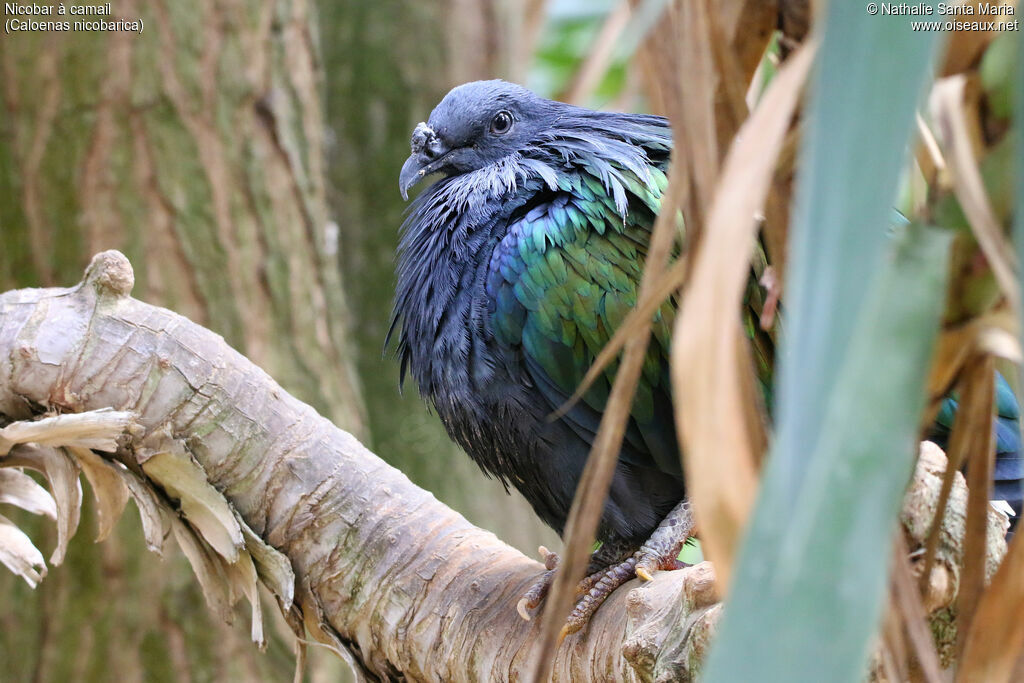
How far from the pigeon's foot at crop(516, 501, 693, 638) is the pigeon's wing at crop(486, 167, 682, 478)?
0.11 m

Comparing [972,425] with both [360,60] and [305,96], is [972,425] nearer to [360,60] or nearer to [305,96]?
[305,96]

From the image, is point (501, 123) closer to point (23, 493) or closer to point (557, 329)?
point (557, 329)

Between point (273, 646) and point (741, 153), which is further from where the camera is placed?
→ point (273, 646)

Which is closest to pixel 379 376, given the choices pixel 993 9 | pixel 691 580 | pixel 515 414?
pixel 515 414

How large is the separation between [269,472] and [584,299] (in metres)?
0.73

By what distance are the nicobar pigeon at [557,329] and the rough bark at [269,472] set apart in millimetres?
194

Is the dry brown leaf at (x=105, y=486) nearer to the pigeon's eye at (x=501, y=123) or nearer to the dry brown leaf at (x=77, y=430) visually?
the dry brown leaf at (x=77, y=430)

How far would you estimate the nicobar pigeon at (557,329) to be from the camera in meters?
1.91

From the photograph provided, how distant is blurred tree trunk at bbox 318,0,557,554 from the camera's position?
164 inches

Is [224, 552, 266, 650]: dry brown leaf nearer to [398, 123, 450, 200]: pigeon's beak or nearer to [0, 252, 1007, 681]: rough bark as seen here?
[0, 252, 1007, 681]: rough bark

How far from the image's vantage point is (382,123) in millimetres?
4195

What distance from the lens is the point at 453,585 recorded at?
1.96 metres

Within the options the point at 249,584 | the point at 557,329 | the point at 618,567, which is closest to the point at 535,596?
the point at 618,567

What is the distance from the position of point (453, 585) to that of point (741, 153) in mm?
1451
